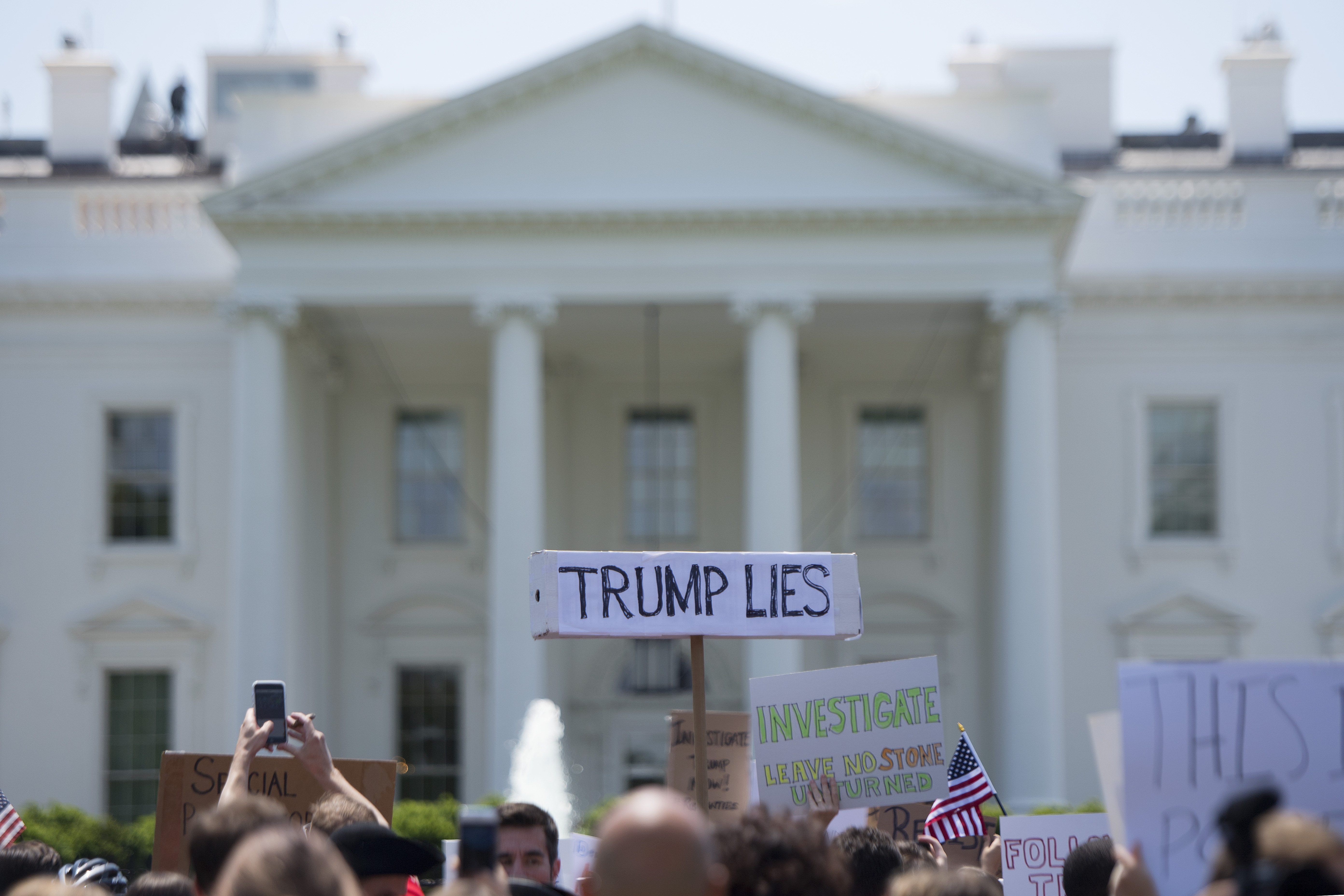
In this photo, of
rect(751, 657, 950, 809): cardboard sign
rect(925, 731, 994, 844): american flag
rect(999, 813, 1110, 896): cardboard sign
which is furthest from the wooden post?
rect(925, 731, 994, 844): american flag

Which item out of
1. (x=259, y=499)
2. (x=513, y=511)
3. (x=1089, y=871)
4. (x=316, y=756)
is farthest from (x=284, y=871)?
(x=259, y=499)

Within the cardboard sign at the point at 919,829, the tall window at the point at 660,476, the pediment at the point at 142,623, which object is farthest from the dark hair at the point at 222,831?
the tall window at the point at 660,476

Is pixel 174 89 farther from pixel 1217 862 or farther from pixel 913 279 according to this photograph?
pixel 1217 862

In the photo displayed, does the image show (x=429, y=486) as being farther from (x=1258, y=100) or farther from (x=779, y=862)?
(x=779, y=862)

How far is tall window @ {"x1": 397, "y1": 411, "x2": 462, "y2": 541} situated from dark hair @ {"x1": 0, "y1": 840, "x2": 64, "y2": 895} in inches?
840

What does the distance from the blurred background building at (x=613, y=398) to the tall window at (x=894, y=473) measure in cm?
6

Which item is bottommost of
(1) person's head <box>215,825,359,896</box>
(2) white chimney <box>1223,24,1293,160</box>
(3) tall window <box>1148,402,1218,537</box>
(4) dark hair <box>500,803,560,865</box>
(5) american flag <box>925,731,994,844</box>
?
(5) american flag <box>925,731,994,844</box>

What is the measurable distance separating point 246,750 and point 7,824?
137 inches

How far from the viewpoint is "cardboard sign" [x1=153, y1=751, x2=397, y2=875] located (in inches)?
282

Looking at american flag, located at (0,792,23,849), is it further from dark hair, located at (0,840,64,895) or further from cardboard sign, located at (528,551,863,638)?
cardboard sign, located at (528,551,863,638)

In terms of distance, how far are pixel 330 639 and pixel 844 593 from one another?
20701mm

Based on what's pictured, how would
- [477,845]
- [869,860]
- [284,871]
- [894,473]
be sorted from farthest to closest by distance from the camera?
[894,473] → [869,860] → [477,845] → [284,871]

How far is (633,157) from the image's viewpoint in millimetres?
23328

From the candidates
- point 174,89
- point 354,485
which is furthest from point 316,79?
point 354,485
